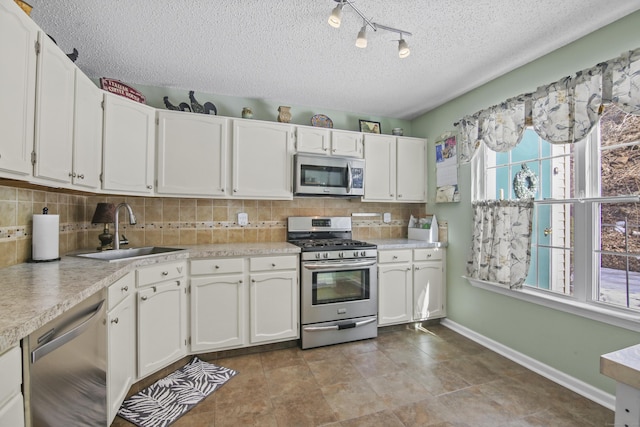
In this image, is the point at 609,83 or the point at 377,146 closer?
the point at 609,83

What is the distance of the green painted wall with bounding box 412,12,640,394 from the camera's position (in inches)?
70.2

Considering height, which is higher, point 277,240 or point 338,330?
point 277,240

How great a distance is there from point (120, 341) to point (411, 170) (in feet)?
10.2

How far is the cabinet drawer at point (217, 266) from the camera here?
2.28 metres

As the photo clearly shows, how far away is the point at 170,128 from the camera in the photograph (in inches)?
96.3

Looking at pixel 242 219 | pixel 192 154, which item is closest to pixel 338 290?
pixel 242 219

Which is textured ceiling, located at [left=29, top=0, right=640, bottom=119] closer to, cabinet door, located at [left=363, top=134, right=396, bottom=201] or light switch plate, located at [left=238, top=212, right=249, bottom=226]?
cabinet door, located at [left=363, top=134, right=396, bottom=201]

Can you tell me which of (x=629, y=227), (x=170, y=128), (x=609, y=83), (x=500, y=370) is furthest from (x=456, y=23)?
(x=500, y=370)

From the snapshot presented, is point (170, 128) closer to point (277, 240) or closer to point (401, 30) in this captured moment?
point (277, 240)

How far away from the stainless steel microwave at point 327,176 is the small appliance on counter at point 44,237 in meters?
1.81

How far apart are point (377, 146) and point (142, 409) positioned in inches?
119

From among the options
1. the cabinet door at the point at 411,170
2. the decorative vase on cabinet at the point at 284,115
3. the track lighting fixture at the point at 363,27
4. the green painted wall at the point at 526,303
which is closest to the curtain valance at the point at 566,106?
the green painted wall at the point at 526,303

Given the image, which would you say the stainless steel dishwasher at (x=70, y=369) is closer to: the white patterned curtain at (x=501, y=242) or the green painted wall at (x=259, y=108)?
the green painted wall at (x=259, y=108)

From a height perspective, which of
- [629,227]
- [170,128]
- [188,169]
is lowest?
[629,227]
